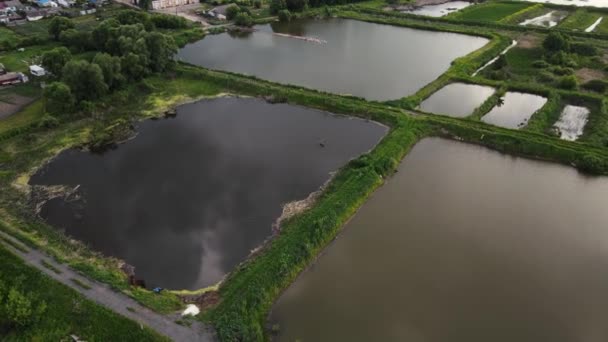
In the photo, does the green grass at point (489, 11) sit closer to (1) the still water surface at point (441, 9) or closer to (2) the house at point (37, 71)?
(1) the still water surface at point (441, 9)

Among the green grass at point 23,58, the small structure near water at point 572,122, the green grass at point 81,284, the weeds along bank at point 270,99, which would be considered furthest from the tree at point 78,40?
the small structure near water at point 572,122

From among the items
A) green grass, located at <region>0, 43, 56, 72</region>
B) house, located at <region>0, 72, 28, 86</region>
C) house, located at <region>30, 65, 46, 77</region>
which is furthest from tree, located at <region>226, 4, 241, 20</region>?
house, located at <region>0, 72, 28, 86</region>

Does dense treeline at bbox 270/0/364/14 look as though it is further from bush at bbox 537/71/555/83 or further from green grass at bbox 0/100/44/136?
green grass at bbox 0/100/44/136

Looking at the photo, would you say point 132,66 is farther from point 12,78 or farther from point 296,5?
point 296,5

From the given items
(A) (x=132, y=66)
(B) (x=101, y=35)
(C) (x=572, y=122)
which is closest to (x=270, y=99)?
(A) (x=132, y=66)

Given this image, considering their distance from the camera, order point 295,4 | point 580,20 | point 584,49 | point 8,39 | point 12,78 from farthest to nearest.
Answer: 1. point 295,4
2. point 580,20
3. point 8,39
4. point 584,49
5. point 12,78

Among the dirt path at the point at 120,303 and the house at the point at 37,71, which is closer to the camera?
the dirt path at the point at 120,303

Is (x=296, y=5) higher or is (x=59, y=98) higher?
(x=296, y=5)
